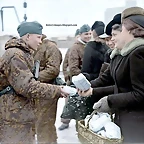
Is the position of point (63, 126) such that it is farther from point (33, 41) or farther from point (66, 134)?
point (33, 41)

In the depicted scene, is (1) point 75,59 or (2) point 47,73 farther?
(1) point 75,59

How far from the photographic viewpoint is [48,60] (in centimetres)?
276

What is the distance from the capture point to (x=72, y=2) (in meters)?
3.11

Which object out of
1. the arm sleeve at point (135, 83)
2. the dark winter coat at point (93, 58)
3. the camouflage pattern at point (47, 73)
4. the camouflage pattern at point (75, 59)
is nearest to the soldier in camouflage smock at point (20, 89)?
the arm sleeve at point (135, 83)

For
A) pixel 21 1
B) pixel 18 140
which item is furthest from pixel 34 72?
pixel 21 1

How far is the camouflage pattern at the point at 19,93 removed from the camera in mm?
1707

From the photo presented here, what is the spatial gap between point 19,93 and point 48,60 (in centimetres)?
104

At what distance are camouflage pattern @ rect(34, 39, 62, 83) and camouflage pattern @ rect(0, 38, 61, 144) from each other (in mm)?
891

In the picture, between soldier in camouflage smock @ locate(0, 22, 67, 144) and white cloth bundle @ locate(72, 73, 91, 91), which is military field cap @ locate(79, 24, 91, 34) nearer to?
soldier in camouflage smock @ locate(0, 22, 67, 144)

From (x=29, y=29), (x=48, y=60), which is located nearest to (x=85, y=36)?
(x=48, y=60)

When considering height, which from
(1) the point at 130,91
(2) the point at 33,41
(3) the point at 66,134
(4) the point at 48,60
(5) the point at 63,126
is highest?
(2) the point at 33,41

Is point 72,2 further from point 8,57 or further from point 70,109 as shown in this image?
point 8,57

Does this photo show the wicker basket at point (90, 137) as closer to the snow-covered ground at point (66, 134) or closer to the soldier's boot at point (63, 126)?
the snow-covered ground at point (66, 134)

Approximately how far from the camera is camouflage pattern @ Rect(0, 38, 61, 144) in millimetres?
1707
